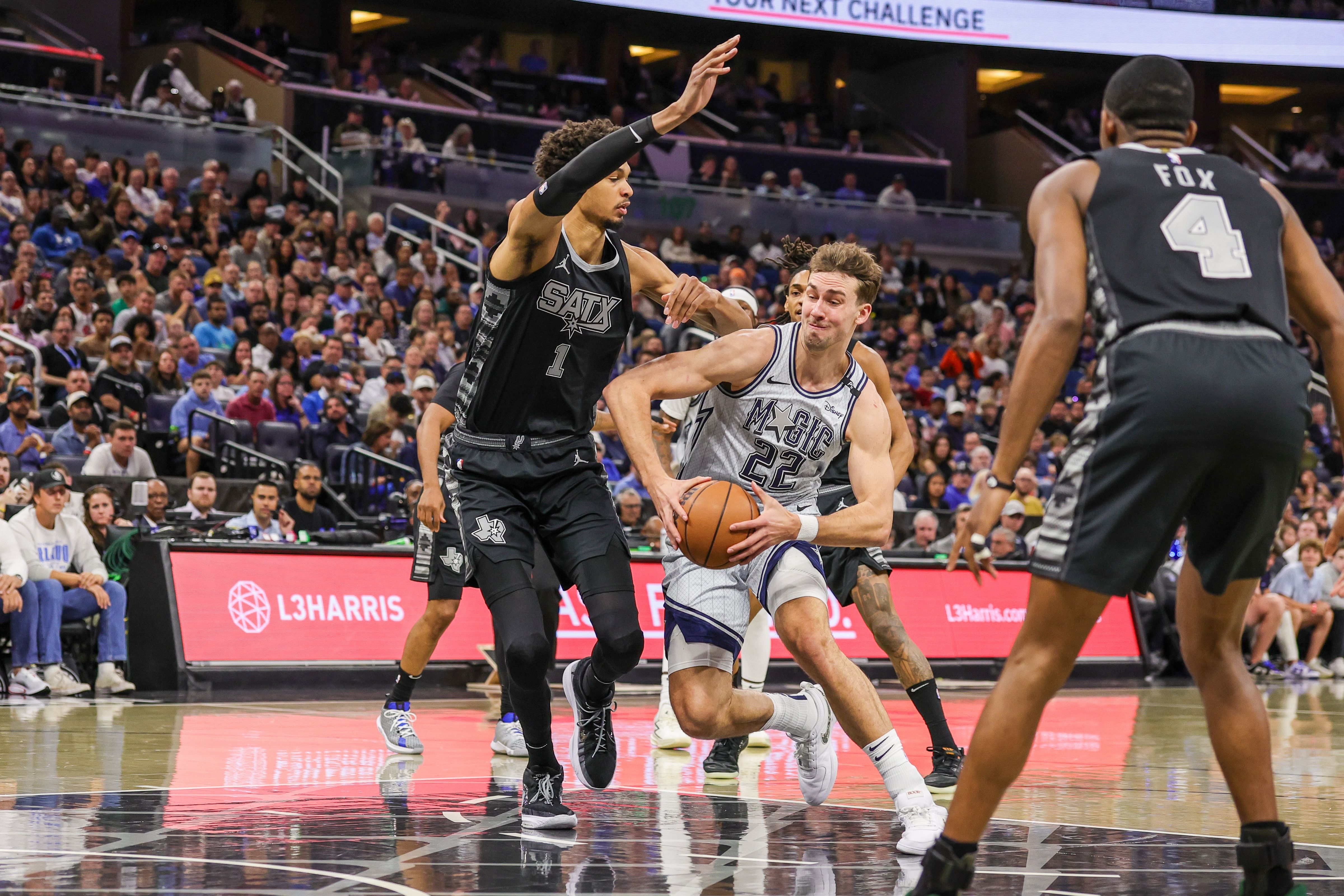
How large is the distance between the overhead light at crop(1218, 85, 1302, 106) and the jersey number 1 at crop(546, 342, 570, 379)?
113 feet

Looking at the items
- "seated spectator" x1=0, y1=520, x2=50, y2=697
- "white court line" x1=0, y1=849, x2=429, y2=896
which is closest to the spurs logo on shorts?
"white court line" x1=0, y1=849, x2=429, y2=896

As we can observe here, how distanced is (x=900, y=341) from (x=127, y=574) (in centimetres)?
1527

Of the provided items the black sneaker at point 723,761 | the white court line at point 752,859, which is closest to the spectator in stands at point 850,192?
the black sneaker at point 723,761

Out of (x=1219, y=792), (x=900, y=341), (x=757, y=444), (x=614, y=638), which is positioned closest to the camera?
(x=614, y=638)

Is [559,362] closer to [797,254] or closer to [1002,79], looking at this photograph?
[797,254]

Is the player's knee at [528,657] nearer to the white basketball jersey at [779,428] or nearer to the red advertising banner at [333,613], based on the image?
the white basketball jersey at [779,428]

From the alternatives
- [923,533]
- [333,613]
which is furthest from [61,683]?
[923,533]

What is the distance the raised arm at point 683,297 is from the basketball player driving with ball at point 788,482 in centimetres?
17

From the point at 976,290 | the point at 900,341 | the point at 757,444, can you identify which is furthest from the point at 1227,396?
the point at 976,290

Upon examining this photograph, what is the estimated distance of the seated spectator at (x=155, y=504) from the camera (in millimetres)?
11633

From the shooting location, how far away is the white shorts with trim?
520cm

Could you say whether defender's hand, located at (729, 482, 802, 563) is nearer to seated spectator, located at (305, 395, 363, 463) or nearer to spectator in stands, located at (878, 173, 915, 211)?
seated spectator, located at (305, 395, 363, 463)

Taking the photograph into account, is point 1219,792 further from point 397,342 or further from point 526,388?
point 397,342

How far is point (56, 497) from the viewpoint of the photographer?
10.4 m
